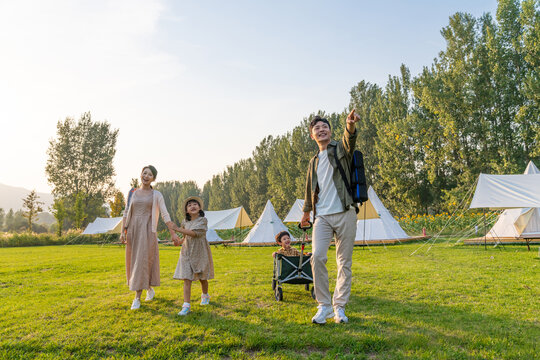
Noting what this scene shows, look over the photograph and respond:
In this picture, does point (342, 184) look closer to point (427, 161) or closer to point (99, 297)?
point (99, 297)

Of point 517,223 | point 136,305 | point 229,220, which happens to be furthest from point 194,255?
point 229,220

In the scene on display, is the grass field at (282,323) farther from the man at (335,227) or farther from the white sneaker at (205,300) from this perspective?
the man at (335,227)

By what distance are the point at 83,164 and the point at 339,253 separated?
46345mm

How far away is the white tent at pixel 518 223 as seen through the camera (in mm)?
12219

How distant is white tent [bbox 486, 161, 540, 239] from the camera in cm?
1222

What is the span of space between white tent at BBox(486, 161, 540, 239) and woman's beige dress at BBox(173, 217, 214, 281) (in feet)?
39.6

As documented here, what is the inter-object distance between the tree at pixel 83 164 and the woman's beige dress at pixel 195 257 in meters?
41.6

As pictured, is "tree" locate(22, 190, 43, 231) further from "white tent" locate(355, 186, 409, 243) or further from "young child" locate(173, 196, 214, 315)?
"young child" locate(173, 196, 214, 315)

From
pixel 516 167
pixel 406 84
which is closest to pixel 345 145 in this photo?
pixel 516 167

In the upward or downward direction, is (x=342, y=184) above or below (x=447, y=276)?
above

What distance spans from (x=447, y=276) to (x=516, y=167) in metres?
18.1

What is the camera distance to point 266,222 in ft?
57.8

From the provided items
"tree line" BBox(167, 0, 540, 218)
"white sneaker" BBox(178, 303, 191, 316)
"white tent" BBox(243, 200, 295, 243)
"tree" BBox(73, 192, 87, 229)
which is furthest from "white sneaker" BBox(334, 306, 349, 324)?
"tree" BBox(73, 192, 87, 229)

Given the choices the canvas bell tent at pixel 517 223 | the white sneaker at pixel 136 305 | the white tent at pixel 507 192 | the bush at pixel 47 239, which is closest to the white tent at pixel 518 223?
the canvas bell tent at pixel 517 223
